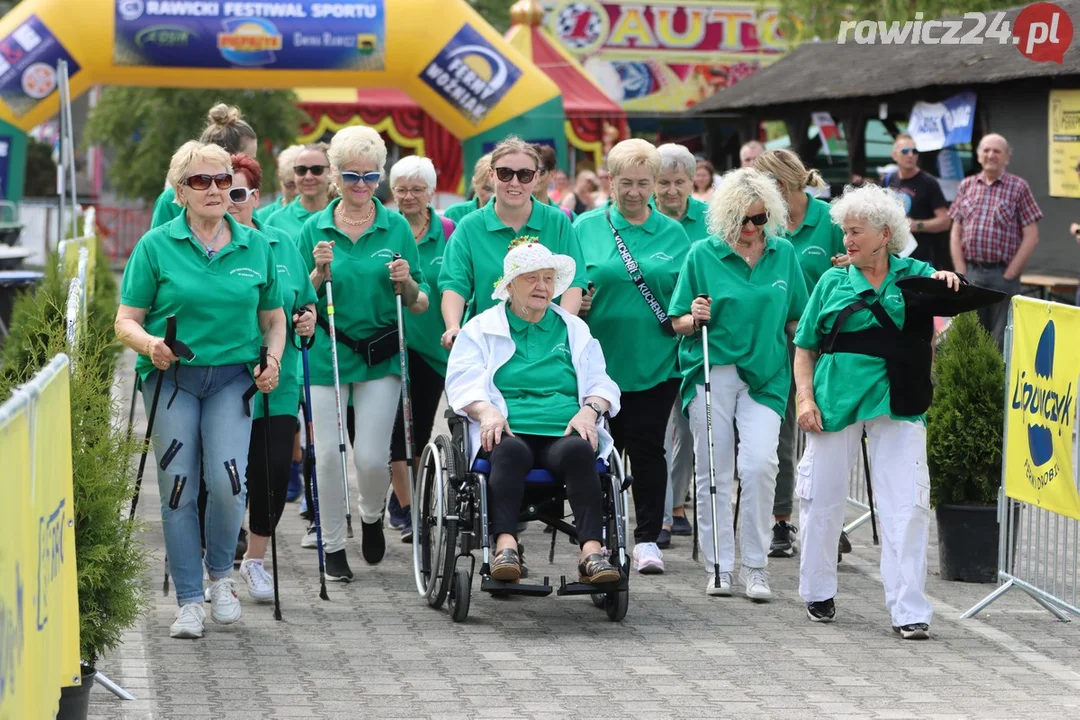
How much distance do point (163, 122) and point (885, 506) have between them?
24973mm

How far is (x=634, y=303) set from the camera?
8547mm

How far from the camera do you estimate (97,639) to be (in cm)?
548

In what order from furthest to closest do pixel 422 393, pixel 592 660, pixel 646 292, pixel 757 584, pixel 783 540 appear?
pixel 783 540 < pixel 422 393 < pixel 646 292 < pixel 757 584 < pixel 592 660

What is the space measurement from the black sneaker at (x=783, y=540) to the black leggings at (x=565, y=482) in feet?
6.92

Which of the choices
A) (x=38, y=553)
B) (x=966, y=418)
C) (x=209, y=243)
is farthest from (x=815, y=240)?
(x=38, y=553)

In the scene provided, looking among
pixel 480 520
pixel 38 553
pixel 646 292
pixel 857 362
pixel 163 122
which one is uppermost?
pixel 163 122

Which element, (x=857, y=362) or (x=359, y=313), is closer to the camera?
(x=857, y=362)

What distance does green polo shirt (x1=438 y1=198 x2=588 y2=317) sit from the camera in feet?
26.7

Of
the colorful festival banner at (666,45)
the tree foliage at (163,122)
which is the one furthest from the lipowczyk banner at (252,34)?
the colorful festival banner at (666,45)

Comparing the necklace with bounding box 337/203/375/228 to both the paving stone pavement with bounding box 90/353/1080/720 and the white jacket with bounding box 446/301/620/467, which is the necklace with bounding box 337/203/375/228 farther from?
the paving stone pavement with bounding box 90/353/1080/720

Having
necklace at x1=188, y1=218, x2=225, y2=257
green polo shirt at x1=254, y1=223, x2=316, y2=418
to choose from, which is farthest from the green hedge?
green polo shirt at x1=254, y1=223, x2=316, y2=418

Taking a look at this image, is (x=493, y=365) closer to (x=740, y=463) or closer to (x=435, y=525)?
(x=435, y=525)

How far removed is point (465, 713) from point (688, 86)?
113 feet

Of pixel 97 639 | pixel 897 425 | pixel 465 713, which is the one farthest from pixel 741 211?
pixel 97 639
